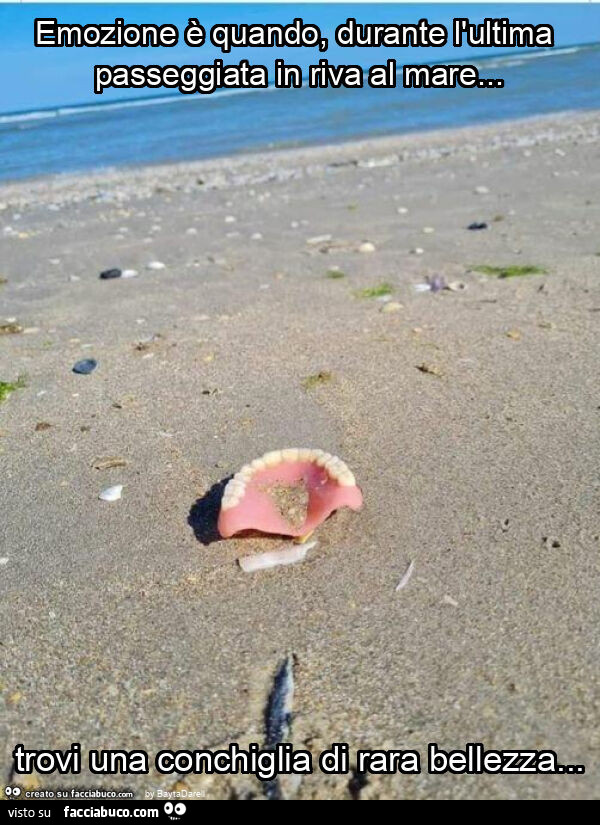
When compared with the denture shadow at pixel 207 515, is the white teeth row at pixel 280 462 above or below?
above

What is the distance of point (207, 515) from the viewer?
2520mm

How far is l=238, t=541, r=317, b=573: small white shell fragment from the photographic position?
2258 mm

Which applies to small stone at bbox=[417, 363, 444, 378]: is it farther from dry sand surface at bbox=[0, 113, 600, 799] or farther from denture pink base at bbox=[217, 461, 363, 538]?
denture pink base at bbox=[217, 461, 363, 538]

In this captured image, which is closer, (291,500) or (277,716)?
(277,716)

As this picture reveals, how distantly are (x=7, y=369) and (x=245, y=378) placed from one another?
1.12 m

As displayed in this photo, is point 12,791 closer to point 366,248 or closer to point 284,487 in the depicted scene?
point 284,487

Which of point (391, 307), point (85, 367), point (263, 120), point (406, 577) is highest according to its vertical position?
point (263, 120)

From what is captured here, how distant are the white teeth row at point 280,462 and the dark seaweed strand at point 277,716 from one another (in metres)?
0.58

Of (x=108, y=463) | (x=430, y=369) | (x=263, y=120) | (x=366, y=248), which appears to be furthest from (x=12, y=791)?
(x=263, y=120)

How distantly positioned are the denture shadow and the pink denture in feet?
0.30

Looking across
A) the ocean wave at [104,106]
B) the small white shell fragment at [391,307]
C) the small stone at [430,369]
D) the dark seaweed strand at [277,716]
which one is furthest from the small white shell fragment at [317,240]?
the ocean wave at [104,106]

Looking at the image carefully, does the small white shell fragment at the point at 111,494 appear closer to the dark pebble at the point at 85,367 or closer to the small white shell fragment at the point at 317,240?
the dark pebble at the point at 85,367

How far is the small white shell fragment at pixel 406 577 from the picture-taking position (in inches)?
84.7
